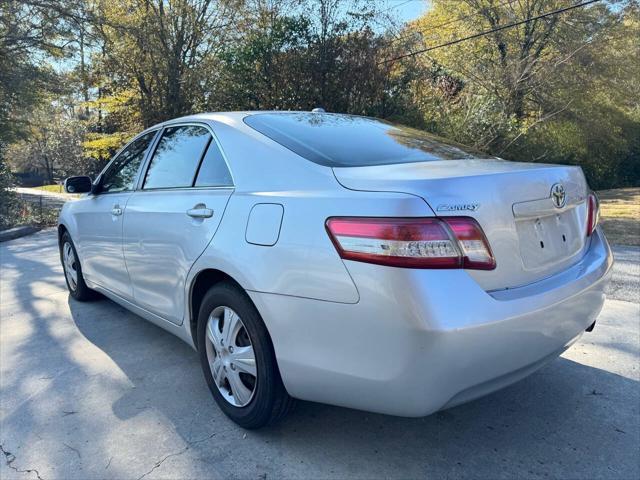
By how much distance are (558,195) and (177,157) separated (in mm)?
2228

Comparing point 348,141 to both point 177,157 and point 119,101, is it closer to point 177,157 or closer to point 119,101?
point 177,157

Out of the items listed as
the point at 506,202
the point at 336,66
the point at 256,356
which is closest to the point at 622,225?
the point at 336,66

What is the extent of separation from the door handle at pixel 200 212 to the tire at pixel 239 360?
372 millimetres

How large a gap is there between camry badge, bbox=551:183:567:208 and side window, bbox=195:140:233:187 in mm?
1544

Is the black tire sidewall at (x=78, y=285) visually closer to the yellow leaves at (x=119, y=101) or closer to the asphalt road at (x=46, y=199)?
the asphalt road at (x=46, y=199)

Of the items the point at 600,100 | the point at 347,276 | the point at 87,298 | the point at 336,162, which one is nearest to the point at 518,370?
the point at 347,276

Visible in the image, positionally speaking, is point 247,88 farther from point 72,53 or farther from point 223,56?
point 72,53

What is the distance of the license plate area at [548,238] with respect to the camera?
211 centimetres

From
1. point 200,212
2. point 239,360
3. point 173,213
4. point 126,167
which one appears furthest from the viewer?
point 126,167

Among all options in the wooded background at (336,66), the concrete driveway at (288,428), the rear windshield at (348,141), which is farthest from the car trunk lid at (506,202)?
the wooded background at (336,66)

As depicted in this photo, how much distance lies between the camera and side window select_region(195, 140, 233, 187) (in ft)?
8.82

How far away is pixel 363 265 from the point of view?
1886 mm

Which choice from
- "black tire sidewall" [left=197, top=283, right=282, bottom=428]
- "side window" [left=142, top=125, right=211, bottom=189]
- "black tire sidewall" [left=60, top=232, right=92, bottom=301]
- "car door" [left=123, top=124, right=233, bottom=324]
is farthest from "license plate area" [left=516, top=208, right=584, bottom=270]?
"black tire sidewall" [left=60, top=232, right=92, bottom=301]

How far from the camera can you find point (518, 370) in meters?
2.08
